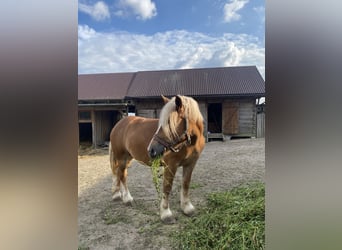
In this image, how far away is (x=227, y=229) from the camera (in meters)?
1.65

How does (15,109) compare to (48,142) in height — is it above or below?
above

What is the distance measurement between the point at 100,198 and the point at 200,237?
5.88 feet

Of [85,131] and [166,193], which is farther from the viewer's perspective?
[85,131]

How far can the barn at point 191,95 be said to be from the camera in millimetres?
8469

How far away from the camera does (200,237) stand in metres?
1.64

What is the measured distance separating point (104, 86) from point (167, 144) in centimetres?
907

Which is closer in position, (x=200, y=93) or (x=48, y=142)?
(x=48, y=142)

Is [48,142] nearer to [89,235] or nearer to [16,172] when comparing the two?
[16,172]

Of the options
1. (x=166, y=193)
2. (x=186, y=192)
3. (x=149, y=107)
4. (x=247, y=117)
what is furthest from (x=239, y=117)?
(x=166, y=193)

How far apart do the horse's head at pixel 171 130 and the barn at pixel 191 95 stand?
21.3ft

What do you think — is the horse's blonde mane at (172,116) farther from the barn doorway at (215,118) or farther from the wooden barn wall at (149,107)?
the barn doorway at (215,118)

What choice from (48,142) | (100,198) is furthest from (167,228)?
(48,142)

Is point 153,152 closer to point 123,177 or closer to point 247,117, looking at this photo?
point 123,177

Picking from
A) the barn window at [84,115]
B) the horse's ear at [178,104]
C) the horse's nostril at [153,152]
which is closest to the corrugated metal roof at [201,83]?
the barn window at [84,115]
